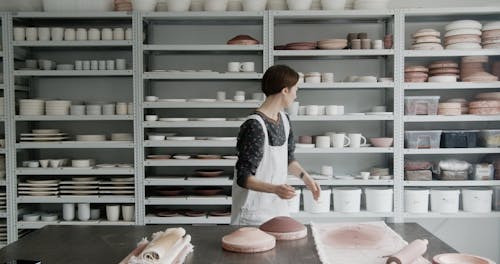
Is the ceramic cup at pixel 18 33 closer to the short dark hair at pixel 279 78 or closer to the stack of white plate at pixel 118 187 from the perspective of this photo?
the stack of white plate at pixel 118 187

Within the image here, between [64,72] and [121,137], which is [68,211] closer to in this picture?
[121,137]

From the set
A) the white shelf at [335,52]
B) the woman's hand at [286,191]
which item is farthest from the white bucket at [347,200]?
the woman's hand at [286,191]

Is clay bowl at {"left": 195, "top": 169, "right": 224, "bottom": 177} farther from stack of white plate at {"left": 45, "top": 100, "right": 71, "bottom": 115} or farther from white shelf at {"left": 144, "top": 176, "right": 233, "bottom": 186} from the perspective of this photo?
stack of white plate at {"left": 45, "top": 100, "right": 71, "bottom": 115}

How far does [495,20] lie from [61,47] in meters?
4.06

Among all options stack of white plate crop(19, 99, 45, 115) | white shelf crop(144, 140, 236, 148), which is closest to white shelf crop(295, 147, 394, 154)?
white shelf crop(144, 140, 236, 148)

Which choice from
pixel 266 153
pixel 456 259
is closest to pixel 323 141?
pixel 266 153

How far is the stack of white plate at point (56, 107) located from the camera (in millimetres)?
4430

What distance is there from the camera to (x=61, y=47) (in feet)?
15.5

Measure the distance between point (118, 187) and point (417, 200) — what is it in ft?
8.59

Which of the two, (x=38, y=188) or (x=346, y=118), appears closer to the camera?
(x=346, y=118)

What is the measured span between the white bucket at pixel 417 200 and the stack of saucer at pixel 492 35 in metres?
1.36

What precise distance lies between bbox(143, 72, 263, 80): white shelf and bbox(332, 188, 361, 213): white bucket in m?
1.23

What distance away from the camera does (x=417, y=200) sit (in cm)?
435

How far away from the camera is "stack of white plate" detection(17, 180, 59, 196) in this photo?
4441 millimetres
